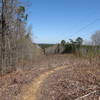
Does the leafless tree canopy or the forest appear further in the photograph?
the leafless tree canopy

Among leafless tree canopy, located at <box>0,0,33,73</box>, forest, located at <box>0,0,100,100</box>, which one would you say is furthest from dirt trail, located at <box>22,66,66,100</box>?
leafless tree canopy, located at <box>0,0,33,73</box>

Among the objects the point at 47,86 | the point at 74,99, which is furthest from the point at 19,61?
the point at 74,99

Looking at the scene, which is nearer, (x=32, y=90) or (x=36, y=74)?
(x=32, y=90)

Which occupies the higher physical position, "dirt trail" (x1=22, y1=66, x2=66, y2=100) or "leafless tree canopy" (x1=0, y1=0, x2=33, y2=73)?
"leafless tree canopy" (x1=0, y1=0, x2=33, y2=73)

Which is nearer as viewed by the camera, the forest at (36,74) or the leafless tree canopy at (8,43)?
the forest at (36,74)

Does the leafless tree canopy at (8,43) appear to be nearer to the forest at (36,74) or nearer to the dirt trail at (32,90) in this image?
the forest at (36,74)

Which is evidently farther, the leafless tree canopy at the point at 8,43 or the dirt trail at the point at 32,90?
the leafless tree canopy at the point at 8,43

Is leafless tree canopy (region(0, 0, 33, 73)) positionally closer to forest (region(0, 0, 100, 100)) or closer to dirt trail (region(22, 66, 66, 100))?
forest (region(0, 0, 100, 100))

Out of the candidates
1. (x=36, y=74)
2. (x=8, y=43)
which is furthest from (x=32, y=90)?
(x=8, y=43)

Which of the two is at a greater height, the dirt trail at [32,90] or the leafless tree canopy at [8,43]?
the leafless tree canopy at [8,43]

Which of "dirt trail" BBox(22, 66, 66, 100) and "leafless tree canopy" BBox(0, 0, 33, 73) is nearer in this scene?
"dirt trail" BBox(22, 66, 66, 100)

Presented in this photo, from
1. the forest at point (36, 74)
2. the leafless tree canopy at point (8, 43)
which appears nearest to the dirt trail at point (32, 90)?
the forest at point (36, 74)

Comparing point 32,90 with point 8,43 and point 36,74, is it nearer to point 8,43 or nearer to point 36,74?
point 36,74

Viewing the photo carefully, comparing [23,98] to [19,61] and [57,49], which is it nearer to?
[19,61]
